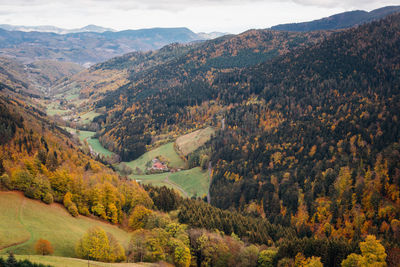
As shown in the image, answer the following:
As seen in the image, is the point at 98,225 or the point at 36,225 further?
the point at 98,225

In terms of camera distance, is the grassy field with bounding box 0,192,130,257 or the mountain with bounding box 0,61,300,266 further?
the mountain with bounding box 0,61,300,266

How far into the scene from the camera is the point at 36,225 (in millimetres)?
79250

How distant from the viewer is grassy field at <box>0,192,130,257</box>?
69706 millimetres

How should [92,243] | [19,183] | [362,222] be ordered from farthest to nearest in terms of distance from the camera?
[362,222], [19,183], [92,243]

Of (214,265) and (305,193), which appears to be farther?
(305,193)

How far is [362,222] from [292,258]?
250 feet

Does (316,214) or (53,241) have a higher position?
(53,241)

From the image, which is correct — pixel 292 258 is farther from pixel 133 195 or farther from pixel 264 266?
pixel 133 195

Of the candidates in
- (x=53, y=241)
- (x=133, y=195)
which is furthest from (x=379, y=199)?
(x=53, y=241)

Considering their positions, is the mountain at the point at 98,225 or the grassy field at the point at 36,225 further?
the mountain at the point at 98,225

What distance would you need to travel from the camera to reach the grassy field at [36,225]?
69.7 meters

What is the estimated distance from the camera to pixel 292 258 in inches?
3243

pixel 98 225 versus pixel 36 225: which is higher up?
pixel 36 225

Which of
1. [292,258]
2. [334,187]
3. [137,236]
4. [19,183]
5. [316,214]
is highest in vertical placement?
[19,183]
